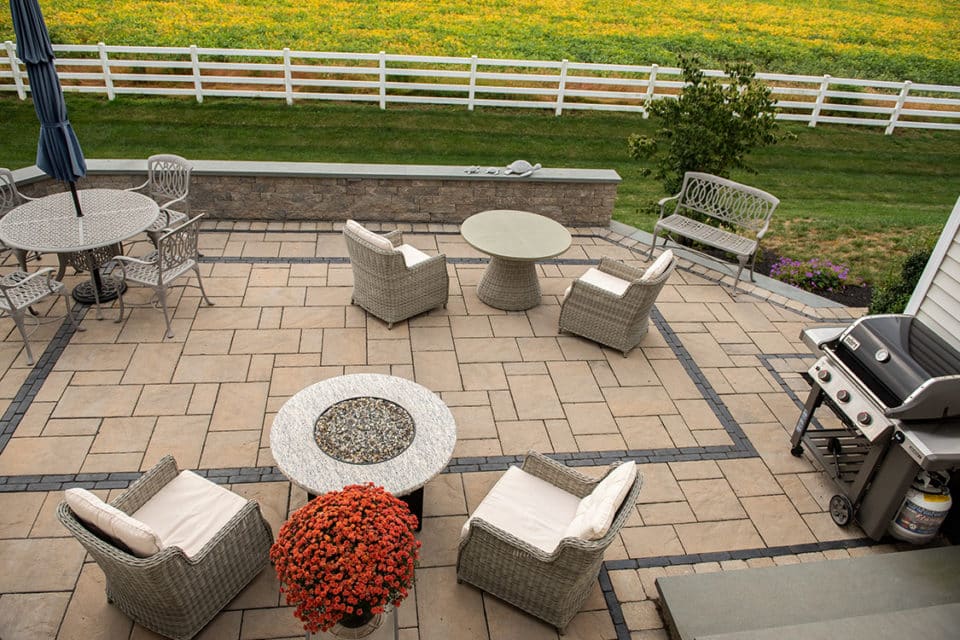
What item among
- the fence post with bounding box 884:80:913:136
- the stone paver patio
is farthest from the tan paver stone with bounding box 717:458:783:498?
the fence post with bounding box 884:80:913:136

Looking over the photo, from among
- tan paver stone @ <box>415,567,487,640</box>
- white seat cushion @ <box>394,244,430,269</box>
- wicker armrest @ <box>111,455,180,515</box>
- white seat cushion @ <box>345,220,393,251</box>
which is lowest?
tan paver stone @ <box>415,567,487,640</box>

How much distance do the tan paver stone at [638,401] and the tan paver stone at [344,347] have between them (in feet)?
6.62

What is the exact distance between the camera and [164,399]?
503cm

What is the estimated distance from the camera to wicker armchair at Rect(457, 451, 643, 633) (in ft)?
11.0

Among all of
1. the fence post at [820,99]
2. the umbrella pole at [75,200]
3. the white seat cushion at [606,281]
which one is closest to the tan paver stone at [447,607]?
the white seat cushion at [606,281]

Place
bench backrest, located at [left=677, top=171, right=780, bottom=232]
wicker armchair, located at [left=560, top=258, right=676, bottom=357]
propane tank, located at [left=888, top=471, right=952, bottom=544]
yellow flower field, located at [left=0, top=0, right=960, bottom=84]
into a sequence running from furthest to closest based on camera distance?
1. yellow flower field, located at [left=0, top=0, right=960, bottom=84]
2. bench backrest, located at [left=677, top=171, right=780, bottom=232]
3. wicker armchair, located at [left=560, top=258, right=676, bottom=357]
4. propane tank, located at [left=888, top=471, right=952, bottom=544]

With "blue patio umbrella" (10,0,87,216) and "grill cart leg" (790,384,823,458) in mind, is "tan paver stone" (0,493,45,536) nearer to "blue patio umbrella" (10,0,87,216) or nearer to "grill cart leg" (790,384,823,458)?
"blue patio umbrella" (10,0,87,216)

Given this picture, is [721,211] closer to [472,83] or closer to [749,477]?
[749,477]

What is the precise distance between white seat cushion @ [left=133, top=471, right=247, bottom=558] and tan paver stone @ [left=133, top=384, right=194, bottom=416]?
1.20m

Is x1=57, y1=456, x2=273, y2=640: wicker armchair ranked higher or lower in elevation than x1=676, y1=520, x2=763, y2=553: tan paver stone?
higher

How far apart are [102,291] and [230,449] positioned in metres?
2.45

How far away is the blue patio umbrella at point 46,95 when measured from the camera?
4820mm

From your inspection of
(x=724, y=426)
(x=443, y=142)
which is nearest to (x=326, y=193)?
(x=443, y=142)

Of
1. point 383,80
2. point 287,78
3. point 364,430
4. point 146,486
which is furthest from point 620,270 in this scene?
point 287,78
